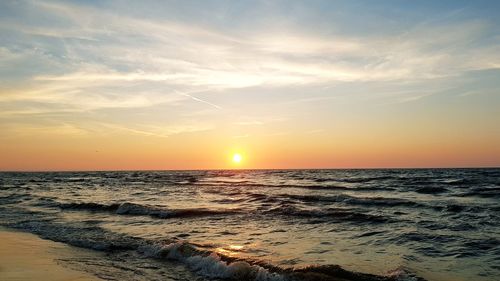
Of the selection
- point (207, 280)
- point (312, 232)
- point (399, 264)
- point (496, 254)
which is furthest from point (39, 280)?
point (496, 254)

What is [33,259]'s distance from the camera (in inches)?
452

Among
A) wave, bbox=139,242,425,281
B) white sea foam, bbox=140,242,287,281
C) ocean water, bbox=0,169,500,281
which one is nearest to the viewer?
wave, bbox=139,242,425,281

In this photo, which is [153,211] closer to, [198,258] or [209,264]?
[198,258]

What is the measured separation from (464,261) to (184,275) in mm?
7155

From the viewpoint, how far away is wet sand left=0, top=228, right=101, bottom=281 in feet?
31.1

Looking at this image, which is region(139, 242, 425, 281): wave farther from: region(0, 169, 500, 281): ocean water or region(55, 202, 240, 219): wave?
region(55, 202, 240, 219): wave

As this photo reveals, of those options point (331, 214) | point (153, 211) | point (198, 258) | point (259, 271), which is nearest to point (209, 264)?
point (198, 258)

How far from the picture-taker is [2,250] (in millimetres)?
12555

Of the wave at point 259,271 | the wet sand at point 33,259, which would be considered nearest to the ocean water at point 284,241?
the wave at point 259,271

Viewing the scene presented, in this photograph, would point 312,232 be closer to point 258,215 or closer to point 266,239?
point 266,239

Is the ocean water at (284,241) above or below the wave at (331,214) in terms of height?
below

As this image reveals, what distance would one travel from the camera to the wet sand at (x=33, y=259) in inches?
373

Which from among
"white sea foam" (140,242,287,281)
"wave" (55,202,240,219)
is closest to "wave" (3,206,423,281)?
"white sea foam" (140,242,287,281)

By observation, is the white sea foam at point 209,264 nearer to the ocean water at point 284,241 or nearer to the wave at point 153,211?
the ocean water at point 284,241
